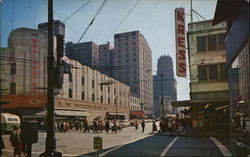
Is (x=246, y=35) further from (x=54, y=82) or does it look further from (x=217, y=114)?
(x=217, y=114)

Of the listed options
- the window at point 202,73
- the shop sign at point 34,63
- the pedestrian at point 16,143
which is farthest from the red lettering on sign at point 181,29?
the shop sign at point 34,63

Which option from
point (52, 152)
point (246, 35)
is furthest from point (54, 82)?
point (246, 35)

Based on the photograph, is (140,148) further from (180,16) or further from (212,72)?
(212,72)

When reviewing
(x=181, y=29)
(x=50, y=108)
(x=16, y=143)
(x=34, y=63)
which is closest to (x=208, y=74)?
(x=181, y=29)

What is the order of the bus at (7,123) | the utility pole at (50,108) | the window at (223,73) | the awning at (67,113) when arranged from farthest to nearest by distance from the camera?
the awning at (67,113) → the bus at (7,123) → the window at (223,73) → the utility pole at (50,108)

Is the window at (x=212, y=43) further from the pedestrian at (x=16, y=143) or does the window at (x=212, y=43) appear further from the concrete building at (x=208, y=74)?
the pedestrian at (x=16, y=143)

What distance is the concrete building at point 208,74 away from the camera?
2812 cm

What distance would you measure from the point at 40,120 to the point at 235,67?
35759 mm

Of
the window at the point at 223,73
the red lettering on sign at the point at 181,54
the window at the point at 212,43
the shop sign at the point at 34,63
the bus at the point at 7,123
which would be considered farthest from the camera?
the shop sign at the point at 34,63

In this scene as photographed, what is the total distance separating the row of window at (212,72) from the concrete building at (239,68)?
15185 mm

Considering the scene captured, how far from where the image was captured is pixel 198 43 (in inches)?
1171

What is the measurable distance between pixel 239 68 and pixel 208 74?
1798 centimetres

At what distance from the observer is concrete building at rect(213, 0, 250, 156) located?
9.34m

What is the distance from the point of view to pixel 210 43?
2919 centimetres
